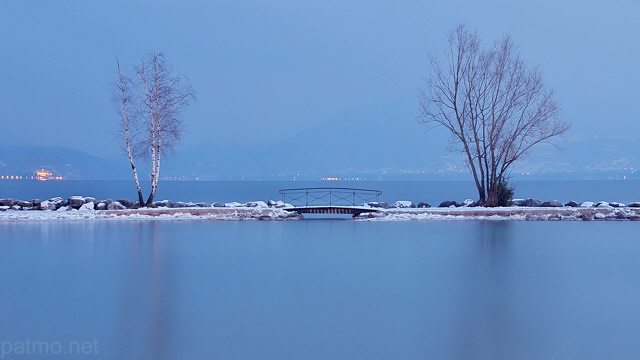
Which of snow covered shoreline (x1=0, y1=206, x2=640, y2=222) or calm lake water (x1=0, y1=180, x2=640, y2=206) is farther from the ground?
calm lake water (x1=0, y1=180, x2=640, y2=206)

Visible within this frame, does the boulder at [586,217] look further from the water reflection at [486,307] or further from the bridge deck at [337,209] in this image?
the water reflection at [486,307]

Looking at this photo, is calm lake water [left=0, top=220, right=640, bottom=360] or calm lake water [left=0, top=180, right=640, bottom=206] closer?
calm lake water [left=0, top=220, right=640, bottom=360]

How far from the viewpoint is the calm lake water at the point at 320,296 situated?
833 centimetres

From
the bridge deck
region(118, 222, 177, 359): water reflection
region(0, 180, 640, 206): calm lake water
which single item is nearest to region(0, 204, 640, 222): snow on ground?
the bridge deck

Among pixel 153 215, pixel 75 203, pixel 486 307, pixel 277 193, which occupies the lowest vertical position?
pixel 486 307

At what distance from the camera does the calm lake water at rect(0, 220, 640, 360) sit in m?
8.33

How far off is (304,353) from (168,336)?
1881 mm

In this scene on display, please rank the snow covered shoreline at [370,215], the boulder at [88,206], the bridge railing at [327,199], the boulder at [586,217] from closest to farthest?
the snow covered shoreline at [370,215] < the boulder at [586,217] < the boulder at [88,206] < the bridge railing at [327,199]

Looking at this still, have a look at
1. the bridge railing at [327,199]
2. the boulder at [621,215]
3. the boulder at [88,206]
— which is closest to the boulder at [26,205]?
the boulder at [88,206]

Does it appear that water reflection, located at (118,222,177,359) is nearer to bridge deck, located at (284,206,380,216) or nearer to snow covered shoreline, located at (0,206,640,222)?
snow covered shoreline, located at (0,206,640,222)

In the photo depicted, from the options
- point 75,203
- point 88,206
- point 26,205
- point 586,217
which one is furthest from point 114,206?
point 586,217

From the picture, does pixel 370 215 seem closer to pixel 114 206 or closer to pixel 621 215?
pixel 621 215

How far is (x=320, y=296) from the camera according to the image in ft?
37.9

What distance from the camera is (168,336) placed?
8672mm
